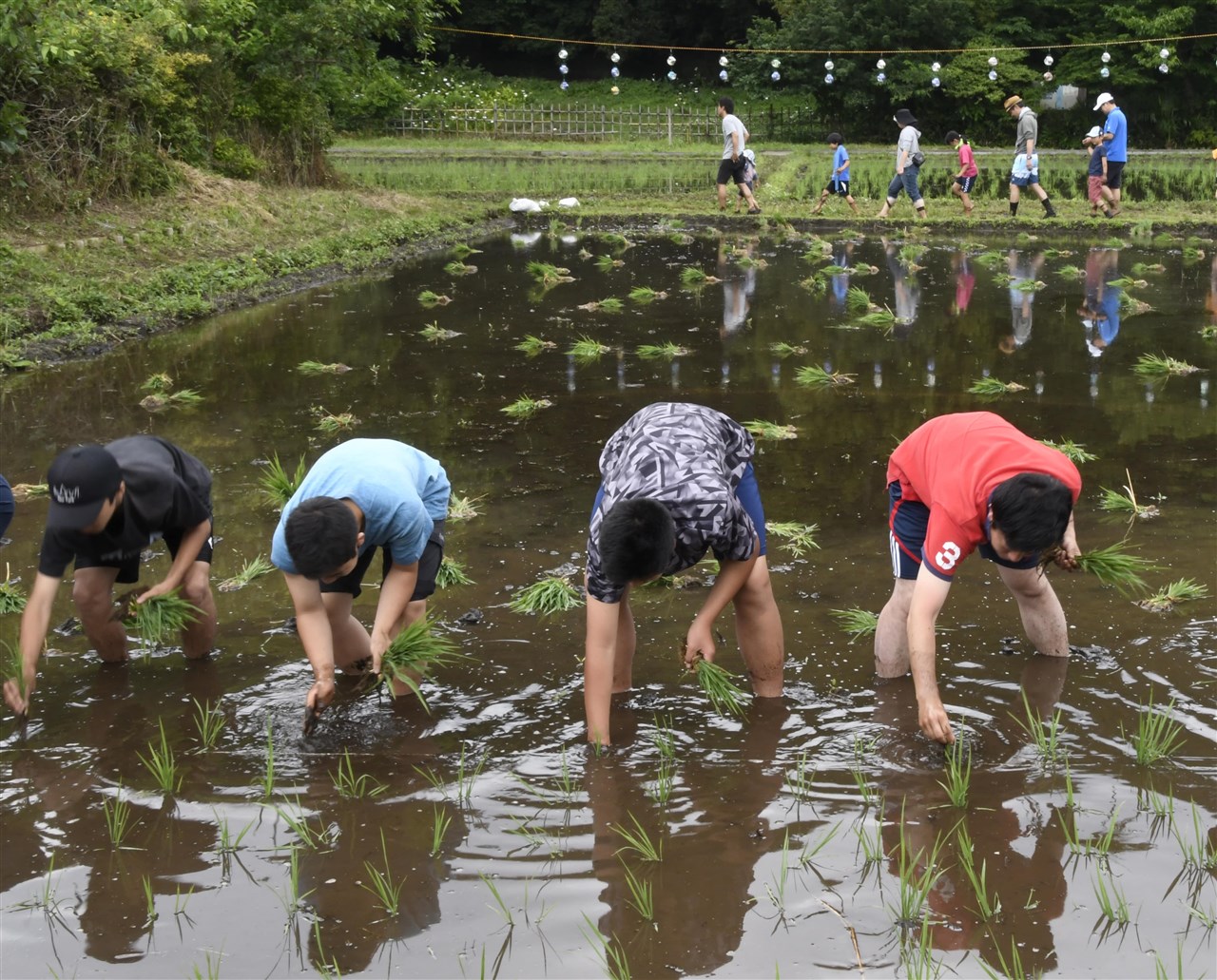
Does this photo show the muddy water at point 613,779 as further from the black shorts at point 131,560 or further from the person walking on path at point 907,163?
the person walking on path at point 907,163

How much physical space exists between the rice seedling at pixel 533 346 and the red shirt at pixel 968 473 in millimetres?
5886

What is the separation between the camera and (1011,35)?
96.4 feet

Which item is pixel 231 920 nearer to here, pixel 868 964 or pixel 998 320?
pixel 868 964

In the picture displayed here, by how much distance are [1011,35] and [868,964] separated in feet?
99.1

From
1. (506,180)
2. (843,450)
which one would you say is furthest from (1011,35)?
(843,450)

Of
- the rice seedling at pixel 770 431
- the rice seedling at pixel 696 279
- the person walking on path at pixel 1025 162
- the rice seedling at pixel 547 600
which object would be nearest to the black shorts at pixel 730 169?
the person walking on path at pixel 1025 162

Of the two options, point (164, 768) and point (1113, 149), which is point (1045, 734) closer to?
point (164, 768)

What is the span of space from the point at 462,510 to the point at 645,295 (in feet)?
20.2

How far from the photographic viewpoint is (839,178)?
60.2 feet

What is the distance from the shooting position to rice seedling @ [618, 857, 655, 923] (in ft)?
9.62

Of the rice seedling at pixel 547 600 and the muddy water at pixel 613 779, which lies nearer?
the muddy water at pixel 613 779

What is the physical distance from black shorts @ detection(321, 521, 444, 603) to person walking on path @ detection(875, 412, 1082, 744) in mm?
1419

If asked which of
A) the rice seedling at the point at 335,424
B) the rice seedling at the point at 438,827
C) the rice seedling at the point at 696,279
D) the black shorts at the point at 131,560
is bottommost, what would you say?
the rice seedling at the point at 438,827

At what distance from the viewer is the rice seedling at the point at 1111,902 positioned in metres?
2.84
